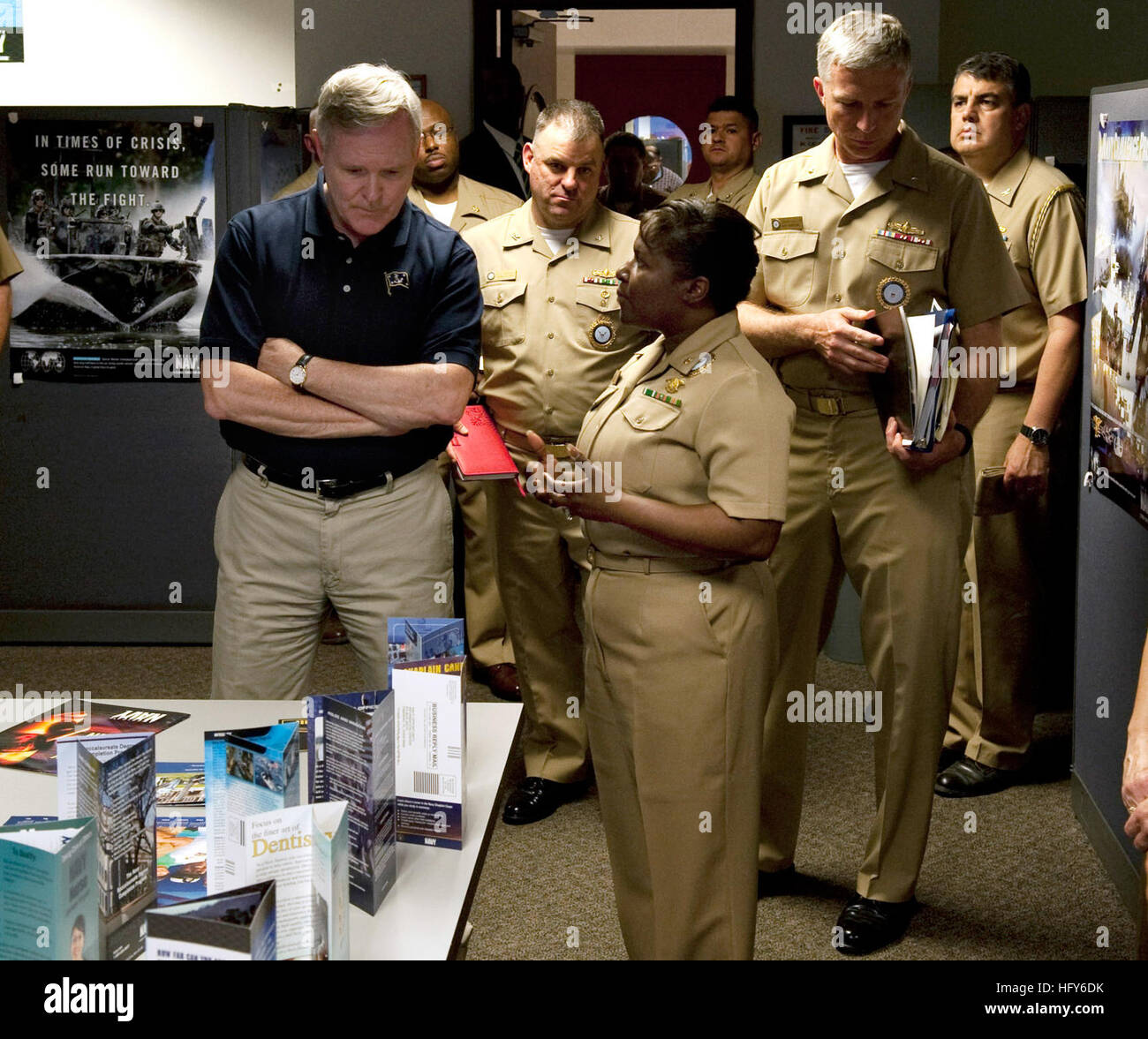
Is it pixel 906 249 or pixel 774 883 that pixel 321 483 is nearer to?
pixel 906 249

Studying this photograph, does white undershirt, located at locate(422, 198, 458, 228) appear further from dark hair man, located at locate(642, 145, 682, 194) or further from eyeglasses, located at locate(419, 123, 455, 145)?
dark hair man, located at locate(642, 145, 682, 194)

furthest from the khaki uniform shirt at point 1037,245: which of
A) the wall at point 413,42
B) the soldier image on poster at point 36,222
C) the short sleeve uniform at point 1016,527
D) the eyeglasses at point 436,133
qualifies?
the wall at point 413,42

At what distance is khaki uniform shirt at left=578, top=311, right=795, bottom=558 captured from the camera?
7.50 feet

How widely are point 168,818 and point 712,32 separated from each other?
36.6ft

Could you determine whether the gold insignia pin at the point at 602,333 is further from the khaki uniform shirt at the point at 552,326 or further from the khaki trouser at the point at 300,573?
the khaki trouser at the point at 300,573

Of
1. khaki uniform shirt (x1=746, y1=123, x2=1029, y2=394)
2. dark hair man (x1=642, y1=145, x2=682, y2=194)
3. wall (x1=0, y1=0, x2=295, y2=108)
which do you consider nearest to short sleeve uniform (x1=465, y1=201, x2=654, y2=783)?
khaki uniform shirt (x1=746, y1=123, x2=1029, y2=394)

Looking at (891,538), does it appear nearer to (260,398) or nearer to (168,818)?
(260,398)

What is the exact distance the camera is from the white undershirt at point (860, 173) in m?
2.98

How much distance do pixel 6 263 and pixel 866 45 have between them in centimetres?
251

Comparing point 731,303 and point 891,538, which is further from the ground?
point 731,303

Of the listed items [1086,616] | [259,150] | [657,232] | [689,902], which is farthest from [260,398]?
[259,150]

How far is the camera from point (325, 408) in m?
2.48

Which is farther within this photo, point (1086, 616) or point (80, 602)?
point (80, 602)
